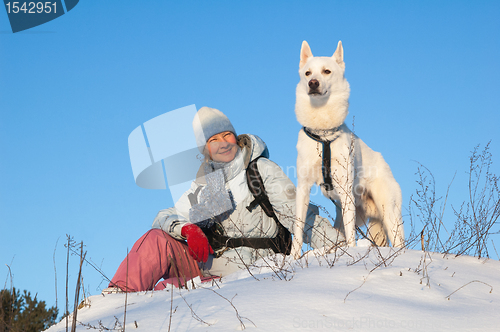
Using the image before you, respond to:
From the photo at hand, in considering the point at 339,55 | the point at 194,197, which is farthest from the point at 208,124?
the point at 339,55

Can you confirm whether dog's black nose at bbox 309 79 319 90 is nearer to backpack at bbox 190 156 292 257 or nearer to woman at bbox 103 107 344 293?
woman at bbox 103 107 344 293

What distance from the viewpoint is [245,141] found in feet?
15.4

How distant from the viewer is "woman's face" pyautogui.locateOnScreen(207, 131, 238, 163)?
15.2 ft

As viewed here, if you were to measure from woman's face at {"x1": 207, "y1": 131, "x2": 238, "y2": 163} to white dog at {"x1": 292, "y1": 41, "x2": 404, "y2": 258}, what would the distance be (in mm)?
846

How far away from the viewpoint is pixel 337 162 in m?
4.05

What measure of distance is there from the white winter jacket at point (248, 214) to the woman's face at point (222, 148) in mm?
121

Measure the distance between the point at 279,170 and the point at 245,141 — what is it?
1.80 feet

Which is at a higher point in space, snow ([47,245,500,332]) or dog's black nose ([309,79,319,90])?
dog's black nose ([309,79,319,90])

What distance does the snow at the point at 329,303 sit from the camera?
1838mm

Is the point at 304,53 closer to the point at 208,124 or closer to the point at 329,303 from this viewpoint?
the point at 208,124

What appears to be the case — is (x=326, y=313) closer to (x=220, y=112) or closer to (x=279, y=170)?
(x=279, y=170)

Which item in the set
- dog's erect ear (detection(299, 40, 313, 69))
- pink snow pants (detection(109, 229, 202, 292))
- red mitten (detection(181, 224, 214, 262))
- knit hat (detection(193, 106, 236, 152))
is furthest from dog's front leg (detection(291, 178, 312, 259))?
dog's erect ear (detection(299, 40, 313, 69))

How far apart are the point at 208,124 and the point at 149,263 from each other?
5.86ft

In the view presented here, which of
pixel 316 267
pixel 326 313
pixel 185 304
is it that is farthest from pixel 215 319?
pixel 316 267
